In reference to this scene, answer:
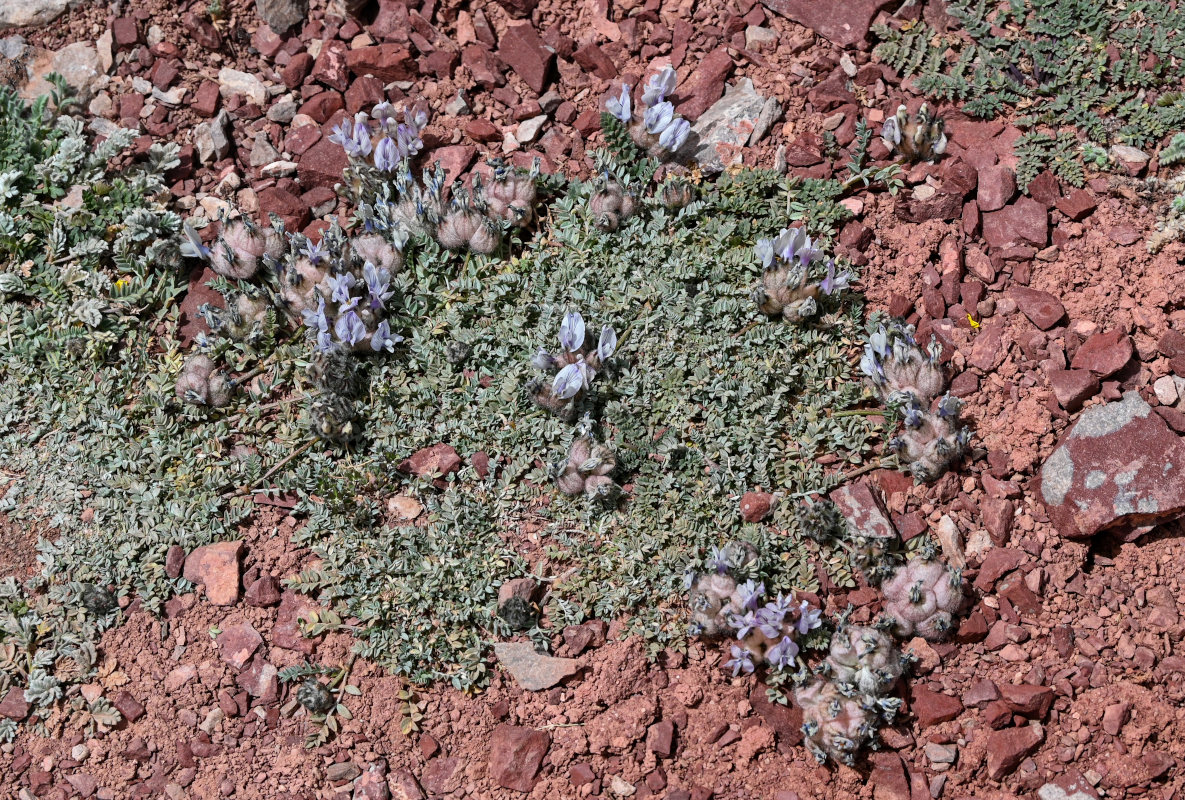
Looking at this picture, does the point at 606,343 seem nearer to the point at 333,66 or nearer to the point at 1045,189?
the point at 1045,189

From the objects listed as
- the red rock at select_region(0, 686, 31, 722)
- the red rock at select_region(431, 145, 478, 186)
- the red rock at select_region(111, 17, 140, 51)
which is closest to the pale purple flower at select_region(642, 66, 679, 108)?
the red rock at select_region(431, 145, 478, 186)

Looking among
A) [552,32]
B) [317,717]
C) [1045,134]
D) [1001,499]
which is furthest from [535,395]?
[1045,134]

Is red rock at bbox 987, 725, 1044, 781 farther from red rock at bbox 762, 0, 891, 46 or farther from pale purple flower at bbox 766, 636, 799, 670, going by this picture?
red rock at bbox 762, 0, 891, 46

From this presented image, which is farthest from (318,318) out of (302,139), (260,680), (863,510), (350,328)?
(863,510)

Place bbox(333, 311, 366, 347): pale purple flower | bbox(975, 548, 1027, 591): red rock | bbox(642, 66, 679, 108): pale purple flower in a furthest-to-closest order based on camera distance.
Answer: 1. bbox(642, 66, 679, 108): pale purple flower
2. bbox(333, 311, 366, 347): pale purple flower
3. bbox(975, 548, 1027, 591): red rock

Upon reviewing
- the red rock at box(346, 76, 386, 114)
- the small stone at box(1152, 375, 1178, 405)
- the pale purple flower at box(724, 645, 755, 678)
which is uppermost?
the red rock at box(346, 76, 386, 114)

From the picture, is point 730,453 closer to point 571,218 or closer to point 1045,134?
point 571,218
